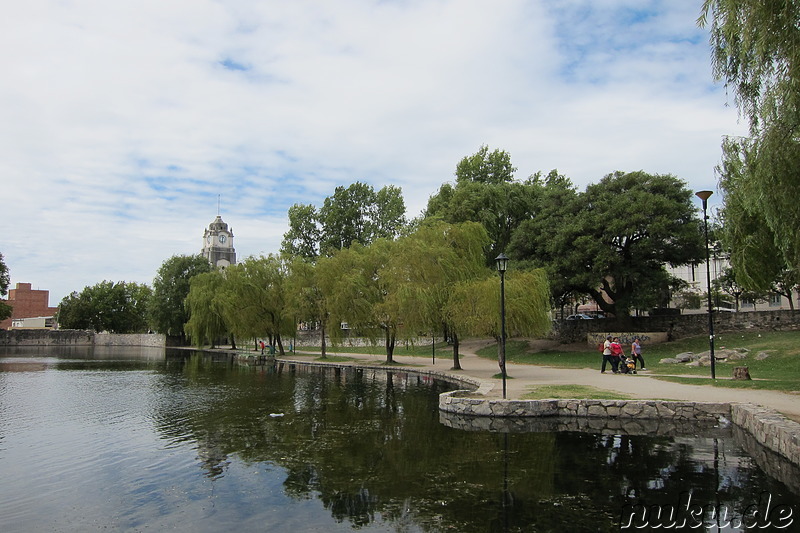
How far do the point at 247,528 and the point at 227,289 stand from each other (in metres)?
39.1

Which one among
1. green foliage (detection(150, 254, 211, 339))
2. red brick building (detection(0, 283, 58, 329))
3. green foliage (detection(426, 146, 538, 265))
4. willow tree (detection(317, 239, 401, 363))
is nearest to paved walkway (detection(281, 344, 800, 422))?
willow tree (detection(317, 239, 401, 363))

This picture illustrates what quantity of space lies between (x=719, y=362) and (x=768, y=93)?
56.6 feet

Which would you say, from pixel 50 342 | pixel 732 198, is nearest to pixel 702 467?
pixel 732 198

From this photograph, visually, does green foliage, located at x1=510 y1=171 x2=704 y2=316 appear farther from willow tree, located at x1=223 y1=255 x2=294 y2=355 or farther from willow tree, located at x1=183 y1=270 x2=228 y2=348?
willow tree, located at x1=183 y1=270 x2=228 y2=348

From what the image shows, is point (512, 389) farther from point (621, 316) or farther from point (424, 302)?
point (621, 316)

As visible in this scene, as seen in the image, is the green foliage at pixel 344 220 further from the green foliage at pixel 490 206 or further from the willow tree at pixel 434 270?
the willow tree at pixel 434 270

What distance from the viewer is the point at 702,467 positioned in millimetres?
9531

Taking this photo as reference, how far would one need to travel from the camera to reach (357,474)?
9.51 meters

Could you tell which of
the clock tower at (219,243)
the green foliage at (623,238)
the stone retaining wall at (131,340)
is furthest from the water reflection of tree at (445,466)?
the clock tower at (219,243)

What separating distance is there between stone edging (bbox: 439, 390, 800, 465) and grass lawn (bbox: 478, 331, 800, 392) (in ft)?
11.8

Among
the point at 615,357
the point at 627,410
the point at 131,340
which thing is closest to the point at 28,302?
the point at 131,340

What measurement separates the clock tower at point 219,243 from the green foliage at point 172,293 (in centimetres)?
3464

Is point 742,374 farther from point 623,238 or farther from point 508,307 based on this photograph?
point 623,238

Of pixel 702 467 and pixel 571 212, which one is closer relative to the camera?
pixel 702 467
